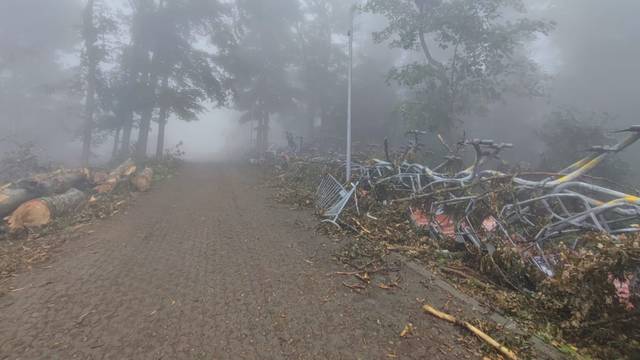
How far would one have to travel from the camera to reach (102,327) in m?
3.22

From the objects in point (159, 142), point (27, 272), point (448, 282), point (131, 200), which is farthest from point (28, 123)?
point (448, 282)

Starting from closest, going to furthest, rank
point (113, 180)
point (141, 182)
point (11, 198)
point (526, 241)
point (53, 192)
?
point (526, 241) → point (11, 198) → point (53, 192) → point (113, 180) → point (141, 182)

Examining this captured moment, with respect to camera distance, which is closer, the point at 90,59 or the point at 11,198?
the point at 11,198

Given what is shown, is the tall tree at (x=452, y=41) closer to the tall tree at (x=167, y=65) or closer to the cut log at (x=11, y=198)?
the tall tree at (x=167, y=65)

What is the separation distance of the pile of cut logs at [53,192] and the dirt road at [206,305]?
1.87m

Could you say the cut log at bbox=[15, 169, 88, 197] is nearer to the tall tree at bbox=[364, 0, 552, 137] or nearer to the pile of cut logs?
the pile of cut logs

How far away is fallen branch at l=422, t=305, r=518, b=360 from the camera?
110 inches

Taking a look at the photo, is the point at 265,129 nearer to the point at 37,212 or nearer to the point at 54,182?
the point at 54,182

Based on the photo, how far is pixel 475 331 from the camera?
3059mm

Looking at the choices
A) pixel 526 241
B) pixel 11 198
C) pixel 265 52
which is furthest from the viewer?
pixel 265 52

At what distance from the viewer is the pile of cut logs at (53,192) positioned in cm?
682

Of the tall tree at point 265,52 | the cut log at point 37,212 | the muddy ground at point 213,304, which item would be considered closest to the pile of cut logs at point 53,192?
the cut log at point 37,212

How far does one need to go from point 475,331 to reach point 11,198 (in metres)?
9.48

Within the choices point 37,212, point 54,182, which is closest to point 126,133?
point 54,182
